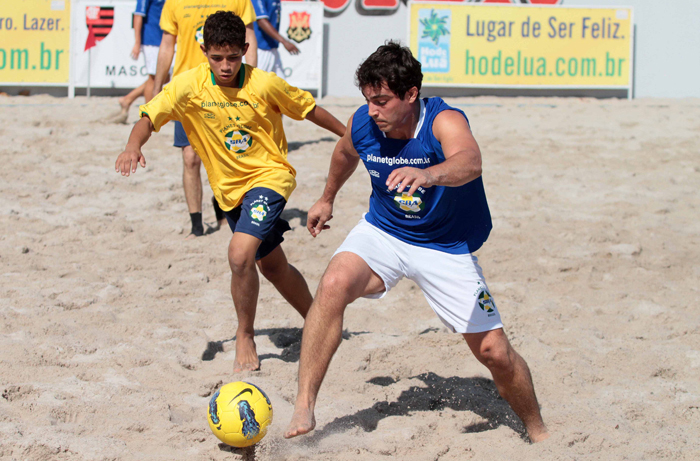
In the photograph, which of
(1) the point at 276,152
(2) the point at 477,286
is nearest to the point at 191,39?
(1) the point at 276,152

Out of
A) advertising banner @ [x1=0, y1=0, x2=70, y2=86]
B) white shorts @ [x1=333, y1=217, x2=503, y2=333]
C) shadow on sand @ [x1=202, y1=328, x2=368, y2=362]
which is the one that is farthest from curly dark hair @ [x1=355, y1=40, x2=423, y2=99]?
advertising banner @ [x1=0, y1=0, x2=70, y2=86]

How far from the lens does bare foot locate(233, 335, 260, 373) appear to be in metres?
3.61

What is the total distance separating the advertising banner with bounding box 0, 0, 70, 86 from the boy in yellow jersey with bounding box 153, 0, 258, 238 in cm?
591

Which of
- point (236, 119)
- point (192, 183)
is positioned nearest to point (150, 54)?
point (192, 183)

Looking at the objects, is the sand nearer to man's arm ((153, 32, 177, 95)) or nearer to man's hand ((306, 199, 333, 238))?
man's hand ((306, 199, 333, 238))

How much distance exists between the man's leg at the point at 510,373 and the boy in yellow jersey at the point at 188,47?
349 cm

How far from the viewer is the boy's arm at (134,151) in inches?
131

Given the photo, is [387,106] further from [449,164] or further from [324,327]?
[324,327]

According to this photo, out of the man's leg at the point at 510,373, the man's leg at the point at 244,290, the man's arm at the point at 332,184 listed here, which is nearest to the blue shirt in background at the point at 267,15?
the man's leg at the point at 244,290

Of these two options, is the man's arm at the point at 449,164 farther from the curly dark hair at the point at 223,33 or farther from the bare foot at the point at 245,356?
the bare foot at the point at 245,356

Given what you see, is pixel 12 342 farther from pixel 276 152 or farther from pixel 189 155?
pixel 189 155

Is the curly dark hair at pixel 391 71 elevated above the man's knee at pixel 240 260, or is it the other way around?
the curly dark hair at pixel 391 71

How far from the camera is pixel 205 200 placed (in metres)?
6.75

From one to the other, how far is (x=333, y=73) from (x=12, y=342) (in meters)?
9.53
